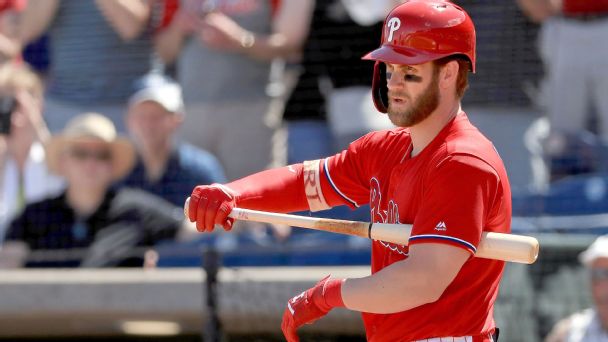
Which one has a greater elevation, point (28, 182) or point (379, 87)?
point (379, 87)

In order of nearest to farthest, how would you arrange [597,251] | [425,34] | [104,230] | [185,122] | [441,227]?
1. [441,227]
2. [425,34]
3. [597,251]
4. [104,230]
5. [185,122]

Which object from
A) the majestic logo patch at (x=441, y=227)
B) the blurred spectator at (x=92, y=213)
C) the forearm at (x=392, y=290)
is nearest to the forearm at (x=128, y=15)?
the blurred spectator at (x=92, y=213)

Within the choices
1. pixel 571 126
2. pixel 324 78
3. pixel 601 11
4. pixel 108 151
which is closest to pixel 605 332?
pixel 571 126

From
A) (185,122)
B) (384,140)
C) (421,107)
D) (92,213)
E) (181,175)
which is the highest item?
(421,107)

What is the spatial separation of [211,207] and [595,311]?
2266 millimetres

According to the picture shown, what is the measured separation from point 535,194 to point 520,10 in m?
1.01

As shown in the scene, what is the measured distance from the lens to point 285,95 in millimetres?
6352

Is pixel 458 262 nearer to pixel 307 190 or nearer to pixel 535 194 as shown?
pixel 307 190

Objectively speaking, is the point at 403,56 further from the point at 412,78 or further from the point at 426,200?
the point at 426,200

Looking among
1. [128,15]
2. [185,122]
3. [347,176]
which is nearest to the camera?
[347,176]

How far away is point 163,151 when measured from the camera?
6.28 m

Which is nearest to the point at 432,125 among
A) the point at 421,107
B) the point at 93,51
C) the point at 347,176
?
the point at 421,107

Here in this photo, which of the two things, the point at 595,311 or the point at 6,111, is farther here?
the point at 6,111

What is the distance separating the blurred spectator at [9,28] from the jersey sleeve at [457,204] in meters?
4.62
